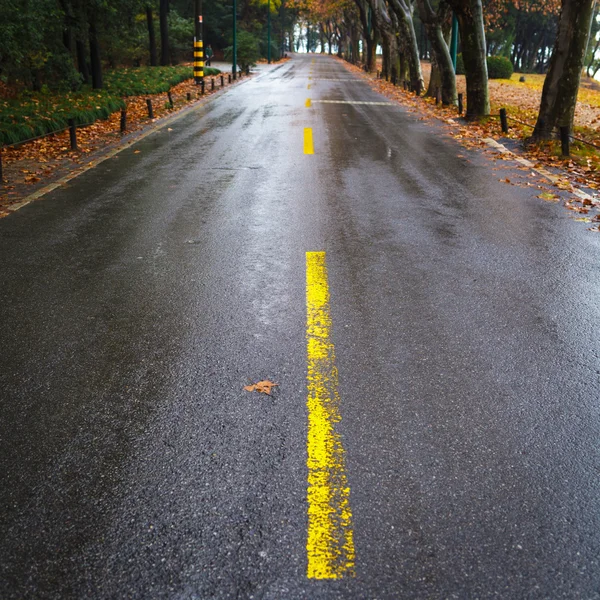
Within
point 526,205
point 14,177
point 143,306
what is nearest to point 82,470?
point 143,306

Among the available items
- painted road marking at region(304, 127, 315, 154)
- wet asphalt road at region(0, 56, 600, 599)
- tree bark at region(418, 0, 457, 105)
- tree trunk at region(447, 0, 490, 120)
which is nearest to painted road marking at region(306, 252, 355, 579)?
wet asphalt road at region(0, 56, 600, 599)

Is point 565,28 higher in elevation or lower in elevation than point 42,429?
higher

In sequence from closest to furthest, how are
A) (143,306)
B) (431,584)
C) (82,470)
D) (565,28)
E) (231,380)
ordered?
1. (431,584)
2. (82,470)
3. (231,380)
4. (143,306)
5. (565,28)

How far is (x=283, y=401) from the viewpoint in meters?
3.68

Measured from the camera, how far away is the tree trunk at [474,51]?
1705 centimetres

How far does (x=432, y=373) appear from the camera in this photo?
4.03 metres

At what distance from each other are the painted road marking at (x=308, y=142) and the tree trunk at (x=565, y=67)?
4.91 metres

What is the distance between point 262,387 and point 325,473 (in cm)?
92

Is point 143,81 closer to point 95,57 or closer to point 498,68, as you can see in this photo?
point 95,57

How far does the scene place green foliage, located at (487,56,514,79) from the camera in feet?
157

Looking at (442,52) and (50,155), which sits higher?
(442,52)

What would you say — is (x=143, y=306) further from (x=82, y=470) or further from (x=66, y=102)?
(x=66, y=102)

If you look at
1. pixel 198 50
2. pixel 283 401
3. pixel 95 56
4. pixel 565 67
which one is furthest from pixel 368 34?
pixel 283 401

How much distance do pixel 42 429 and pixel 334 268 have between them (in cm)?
330
